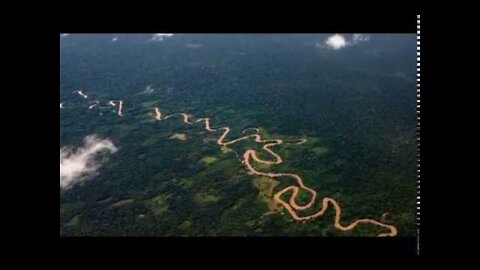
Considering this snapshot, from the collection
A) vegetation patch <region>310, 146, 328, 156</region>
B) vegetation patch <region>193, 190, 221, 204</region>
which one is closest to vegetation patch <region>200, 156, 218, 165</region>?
vegetation patch <region>193, 190, 221, 204</region>

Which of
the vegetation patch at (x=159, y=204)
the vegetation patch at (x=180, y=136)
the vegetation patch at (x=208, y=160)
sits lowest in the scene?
the vegetation patch at (x=159, y=204)

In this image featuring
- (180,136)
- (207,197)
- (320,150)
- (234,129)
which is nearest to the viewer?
(207,197)

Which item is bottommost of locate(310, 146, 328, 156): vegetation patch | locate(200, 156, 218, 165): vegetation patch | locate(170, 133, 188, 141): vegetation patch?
locate(200, 156, 218, 165): vegetation patch

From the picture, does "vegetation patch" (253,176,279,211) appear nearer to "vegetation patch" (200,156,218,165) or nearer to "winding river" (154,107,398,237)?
"winding river" (154,107,398,237)

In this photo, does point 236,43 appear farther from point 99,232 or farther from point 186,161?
point 99,232

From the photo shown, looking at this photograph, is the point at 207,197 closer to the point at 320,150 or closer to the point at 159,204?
the point at 159,204

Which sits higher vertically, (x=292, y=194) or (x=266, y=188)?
(x=266, y=188)

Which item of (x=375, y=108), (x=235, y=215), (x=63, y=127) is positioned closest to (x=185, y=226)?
(x=235, y=215)

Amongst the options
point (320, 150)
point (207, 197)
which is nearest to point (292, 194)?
point (207, 197)

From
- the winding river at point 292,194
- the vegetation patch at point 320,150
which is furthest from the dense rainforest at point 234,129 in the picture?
the winding river at point 292,194

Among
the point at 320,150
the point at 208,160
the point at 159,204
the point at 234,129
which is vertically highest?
the point at 234,129

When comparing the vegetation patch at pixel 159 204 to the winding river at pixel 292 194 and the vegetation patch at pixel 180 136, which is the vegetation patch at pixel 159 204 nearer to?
the winding river at pixel 292 194
